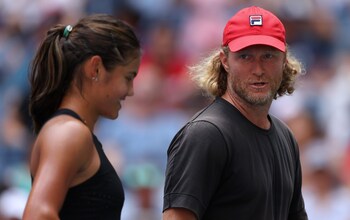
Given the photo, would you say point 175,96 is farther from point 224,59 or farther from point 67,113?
point 67,113

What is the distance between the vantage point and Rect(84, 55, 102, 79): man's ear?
3.65 m

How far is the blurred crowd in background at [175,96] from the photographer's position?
7320 mm

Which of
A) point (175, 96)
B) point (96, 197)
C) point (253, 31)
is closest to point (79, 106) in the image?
point (96, 197)

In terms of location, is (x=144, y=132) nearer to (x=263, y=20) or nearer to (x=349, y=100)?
(x=349, y=100)

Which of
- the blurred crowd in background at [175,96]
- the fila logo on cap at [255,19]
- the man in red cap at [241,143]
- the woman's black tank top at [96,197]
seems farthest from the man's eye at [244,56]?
the blurred crowd in background at [175,96]

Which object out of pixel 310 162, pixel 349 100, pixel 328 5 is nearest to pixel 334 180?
pixel 310 162

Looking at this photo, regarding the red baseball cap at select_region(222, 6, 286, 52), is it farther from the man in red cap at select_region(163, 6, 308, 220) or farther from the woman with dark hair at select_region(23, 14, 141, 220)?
the woman with dark hair at select_region(23, 14, 141, 220)

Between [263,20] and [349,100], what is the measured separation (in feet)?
13.4

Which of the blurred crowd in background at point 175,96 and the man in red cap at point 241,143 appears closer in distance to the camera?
the man in red cap at point 241,143

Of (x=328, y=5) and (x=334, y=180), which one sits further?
(x=328, y=5)

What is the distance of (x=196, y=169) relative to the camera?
354 centimetres

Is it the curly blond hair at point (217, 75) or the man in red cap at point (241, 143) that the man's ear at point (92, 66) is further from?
the curly blond hair at point (217, 75)

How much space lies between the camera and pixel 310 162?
7.36 m

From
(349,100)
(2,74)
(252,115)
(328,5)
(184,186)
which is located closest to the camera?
(184,186)
